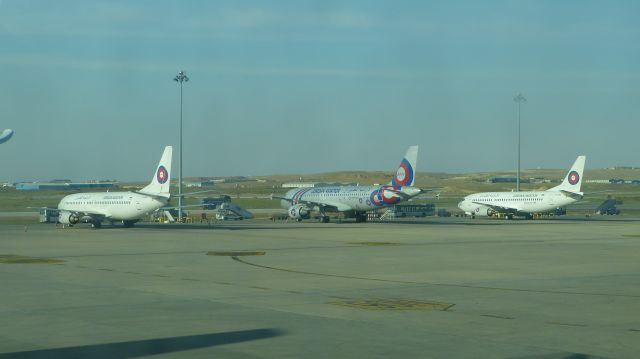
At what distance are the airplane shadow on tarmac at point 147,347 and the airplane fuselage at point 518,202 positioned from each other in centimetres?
7841

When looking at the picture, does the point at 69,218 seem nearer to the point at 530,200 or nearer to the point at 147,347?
the point at 530,200

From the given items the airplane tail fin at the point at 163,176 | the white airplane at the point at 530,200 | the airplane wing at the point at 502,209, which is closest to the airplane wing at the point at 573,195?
the white airplane at the point at 530,200

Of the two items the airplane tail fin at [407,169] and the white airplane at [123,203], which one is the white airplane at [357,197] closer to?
the airplane tail fin at [407,169]

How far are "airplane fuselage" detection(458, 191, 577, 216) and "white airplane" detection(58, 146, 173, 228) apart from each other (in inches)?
1686

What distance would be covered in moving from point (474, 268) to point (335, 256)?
8.11 metres

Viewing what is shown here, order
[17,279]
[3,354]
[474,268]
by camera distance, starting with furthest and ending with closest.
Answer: [474,268] → [17,279] → [3,354]

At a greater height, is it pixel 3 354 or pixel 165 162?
pixel 165 162

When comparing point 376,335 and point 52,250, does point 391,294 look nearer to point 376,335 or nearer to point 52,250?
point 376,335

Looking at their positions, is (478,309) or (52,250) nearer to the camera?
(478,309)

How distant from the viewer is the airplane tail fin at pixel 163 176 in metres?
69.8

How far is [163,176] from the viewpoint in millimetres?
70000

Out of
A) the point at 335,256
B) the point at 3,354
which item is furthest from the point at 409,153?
the point at 3,354

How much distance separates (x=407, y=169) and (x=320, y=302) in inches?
2414

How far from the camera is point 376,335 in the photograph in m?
17.5
